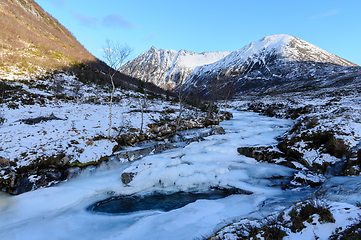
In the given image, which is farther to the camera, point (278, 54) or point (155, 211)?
point (278, 54)

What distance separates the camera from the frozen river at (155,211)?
611 cm

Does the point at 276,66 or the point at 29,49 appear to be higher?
the point at 276,66

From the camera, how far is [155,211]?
25.0 ft

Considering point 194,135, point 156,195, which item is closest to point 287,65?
point 194,135

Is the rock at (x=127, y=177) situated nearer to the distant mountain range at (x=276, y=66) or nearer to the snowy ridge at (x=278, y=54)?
the distant mountain range at (x=276, y=66)

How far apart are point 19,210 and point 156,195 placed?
645 cm

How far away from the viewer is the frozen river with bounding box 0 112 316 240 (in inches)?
240

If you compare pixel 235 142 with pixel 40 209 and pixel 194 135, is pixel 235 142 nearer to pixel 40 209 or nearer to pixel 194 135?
pixel 194 135

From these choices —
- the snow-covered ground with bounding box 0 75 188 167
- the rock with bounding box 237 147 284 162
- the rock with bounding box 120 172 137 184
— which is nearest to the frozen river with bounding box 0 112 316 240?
the rock with bounding box 120 172 137 184

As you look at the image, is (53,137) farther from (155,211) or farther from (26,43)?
(26,43)

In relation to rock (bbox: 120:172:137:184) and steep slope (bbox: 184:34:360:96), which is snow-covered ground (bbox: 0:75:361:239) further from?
steep slope (bbox: 184:34:360:96)

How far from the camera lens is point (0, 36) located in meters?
36.8

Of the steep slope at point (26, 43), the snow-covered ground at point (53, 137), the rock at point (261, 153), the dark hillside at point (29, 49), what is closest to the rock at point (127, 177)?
the snow-covered ground at point (53, 137)

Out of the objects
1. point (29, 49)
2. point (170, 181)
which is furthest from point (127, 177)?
point (29, 49)
